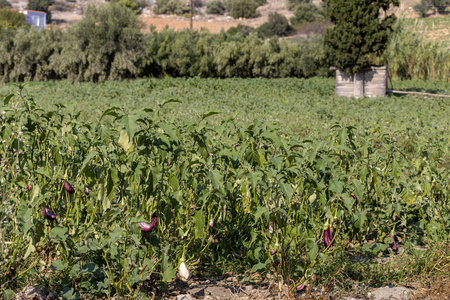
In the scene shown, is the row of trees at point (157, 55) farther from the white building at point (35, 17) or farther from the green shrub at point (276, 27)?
the white building at point (35, 17)

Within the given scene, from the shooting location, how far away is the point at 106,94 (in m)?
13.1

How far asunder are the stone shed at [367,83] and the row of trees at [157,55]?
8528 millimetres

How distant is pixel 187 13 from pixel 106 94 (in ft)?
196

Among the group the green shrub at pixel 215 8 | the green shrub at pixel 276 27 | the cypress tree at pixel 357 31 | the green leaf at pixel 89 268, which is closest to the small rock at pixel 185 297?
the green leaf at pixel 89 268

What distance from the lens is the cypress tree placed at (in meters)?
Result: 12.8

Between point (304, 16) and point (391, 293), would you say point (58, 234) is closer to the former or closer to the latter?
point (391, 293)

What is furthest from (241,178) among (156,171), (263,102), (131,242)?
(263,102)

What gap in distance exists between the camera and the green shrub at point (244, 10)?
67.4 metres

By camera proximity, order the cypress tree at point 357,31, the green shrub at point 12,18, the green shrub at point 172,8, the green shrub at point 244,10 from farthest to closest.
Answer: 1. the green shrub at point 172,8
2. the green shrub at point 244,10
3. the green shrub at point 12,18
4. the cypress tree at point 357,31

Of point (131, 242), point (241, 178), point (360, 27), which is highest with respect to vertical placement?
point (360, 27)

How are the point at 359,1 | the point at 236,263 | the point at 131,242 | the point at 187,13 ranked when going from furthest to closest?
the point at 187,13 < the point at 359,1 < the point at 236,263 < the point at 131,242

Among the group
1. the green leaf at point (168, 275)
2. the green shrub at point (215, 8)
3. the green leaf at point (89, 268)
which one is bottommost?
the green leaf at point (168, 275)

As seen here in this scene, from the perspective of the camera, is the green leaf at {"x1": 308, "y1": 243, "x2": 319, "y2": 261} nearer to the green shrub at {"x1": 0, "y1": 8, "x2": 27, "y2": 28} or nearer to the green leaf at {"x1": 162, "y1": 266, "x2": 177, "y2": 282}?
the green leaf at {"x1": 162, "y1": 266, "x2": 177, "y2": 282}

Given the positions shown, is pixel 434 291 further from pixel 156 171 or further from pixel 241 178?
pixel 156 171
